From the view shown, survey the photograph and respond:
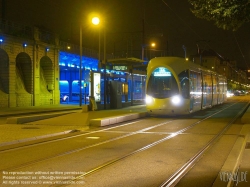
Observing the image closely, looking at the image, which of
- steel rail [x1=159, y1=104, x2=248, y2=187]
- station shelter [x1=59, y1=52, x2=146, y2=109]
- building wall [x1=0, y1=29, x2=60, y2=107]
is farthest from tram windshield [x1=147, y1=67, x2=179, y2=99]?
building wall [x1=0, y1=29, x2=60, y2=107]

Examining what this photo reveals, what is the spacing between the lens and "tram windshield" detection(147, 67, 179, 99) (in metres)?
23.6

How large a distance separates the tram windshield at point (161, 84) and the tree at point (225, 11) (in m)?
11.6

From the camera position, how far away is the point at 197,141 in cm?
1402

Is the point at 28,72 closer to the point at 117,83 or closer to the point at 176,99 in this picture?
the point at 117,83

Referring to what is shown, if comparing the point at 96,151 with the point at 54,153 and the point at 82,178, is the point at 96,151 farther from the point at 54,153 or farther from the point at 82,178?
the point at 82,178

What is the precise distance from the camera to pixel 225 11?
11.0 meters

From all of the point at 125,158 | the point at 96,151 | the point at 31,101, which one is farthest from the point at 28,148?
the point at 31,101

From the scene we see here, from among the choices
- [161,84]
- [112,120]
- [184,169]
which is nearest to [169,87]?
[161,84]

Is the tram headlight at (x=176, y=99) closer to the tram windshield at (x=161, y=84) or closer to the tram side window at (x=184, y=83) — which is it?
the tram windshield at (x=161, y=84)

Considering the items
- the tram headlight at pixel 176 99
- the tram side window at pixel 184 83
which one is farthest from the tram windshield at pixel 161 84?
the tram side window at pixel 184 83

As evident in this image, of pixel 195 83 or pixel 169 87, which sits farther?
pixel 195 83

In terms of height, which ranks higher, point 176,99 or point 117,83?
point 117,83

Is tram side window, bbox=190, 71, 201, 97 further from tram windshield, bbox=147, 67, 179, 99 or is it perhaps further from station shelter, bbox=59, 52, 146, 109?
station shelter, bbox=59, 52, 146, 109

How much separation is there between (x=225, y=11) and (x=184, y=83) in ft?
42.8
